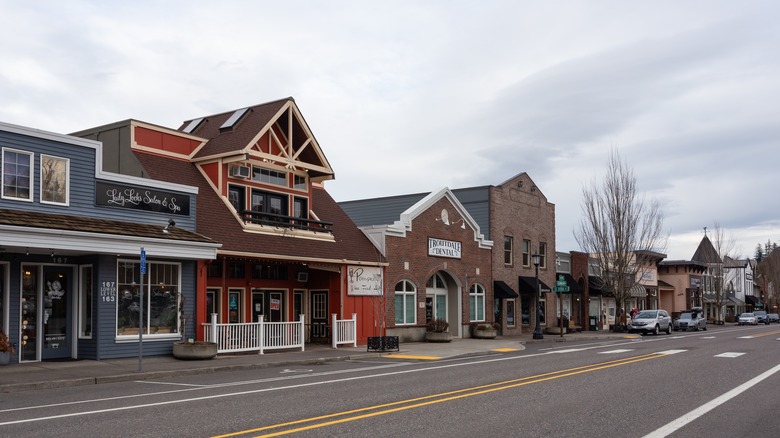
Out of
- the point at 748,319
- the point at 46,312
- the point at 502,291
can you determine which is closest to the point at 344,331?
the point at 46,312

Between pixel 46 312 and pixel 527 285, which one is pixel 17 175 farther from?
pixel 527 285

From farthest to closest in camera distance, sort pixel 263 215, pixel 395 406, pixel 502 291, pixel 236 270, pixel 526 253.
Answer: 1. pixel 526 253
2. pixel 502 291
3. pixel 236 270
4. pixel 263 215
5. pixel 395 406

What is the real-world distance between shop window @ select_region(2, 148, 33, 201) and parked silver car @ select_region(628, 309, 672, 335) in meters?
35.2

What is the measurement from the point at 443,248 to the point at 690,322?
26248 mm

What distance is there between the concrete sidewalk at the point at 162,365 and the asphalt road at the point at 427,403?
0.78 metres

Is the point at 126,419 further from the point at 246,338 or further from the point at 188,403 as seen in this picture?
the point at 246,338

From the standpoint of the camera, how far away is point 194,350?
21.4 meters

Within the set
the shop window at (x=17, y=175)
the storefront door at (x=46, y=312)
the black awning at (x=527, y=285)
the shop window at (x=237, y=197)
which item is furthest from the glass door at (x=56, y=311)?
the black awning at (x=527, y=285)

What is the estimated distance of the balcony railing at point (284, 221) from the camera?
85.0 feet

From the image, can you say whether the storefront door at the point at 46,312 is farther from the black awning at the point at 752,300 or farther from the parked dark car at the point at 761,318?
the black awning at the point at 752,300

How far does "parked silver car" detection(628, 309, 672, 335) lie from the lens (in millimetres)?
44000

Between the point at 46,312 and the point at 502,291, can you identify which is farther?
the point at 502,291

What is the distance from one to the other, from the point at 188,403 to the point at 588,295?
135 feet

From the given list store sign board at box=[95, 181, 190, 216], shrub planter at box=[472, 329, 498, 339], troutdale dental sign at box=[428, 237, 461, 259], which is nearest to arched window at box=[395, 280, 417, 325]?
troutdale dental sign at box=[428, 237, 461, 259]
